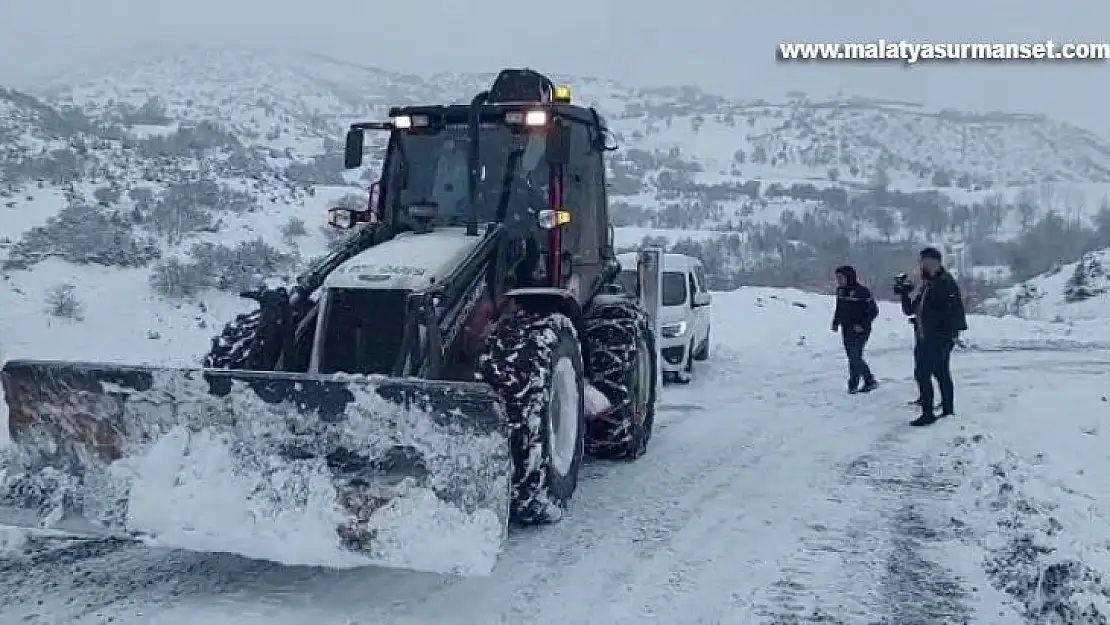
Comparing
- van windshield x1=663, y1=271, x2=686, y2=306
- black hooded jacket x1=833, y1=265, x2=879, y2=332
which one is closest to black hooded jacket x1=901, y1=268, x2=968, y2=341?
black hooded jacket x1=833, y1=265, x2=879, y2=332

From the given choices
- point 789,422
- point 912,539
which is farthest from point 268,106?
point 912,539

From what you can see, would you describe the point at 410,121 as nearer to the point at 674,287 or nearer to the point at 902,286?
the point at 902,286

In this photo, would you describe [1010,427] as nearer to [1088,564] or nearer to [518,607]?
[1088,564]

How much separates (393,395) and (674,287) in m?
8.84

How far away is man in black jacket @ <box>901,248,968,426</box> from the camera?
30.7 ft

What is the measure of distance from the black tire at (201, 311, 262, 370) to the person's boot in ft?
20.9

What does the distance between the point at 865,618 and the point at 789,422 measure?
5.28 meters

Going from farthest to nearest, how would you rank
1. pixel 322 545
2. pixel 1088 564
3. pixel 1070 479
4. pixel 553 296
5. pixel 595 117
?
pixel 595 117 < pixel 1070 479 < pixel 553 296 < pixel 1088 564 < pixel 322 545

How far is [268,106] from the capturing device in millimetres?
58906

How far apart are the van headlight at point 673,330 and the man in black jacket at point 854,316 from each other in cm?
185

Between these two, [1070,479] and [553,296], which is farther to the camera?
[1070,479]

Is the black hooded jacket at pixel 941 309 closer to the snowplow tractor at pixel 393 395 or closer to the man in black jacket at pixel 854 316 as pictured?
the man in black jacket at pixel 854 316

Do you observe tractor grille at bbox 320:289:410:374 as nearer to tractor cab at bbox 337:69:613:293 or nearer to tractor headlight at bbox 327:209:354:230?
tractor cab at bbox 337:69:613:293

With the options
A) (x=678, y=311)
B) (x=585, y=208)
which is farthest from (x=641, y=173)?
(x=585, y=208)
